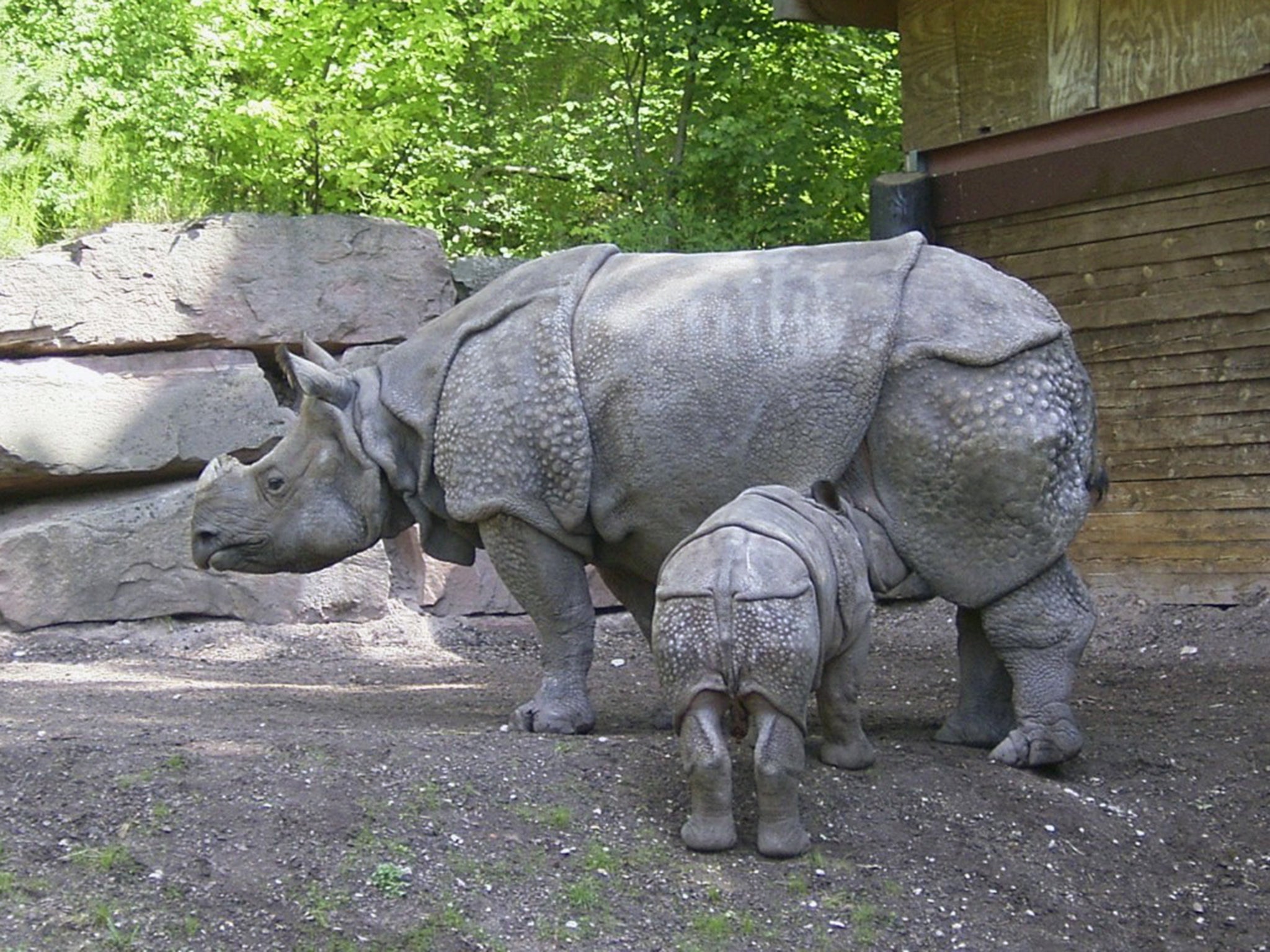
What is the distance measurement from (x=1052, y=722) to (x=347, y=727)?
2.63m

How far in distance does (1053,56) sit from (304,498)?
193 inches

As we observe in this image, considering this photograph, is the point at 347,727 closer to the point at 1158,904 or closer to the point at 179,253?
the point at 1158,904

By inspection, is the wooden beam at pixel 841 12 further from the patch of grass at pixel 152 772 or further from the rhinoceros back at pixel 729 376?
the patch of grass at pixel 152 772

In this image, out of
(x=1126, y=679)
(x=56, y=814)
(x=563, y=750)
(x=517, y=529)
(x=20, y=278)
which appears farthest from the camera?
(x=20, y=278)

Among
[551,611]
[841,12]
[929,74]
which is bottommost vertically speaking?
[551,611]

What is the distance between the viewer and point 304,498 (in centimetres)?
706

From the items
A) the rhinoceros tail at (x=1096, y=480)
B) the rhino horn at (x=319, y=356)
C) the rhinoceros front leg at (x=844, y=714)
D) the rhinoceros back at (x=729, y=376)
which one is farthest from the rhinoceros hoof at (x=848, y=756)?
the rhino horn at (x=319, y=356)

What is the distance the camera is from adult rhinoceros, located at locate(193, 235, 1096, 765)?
20.2ft

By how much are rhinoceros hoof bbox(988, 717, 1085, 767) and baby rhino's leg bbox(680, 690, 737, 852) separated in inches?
53.7

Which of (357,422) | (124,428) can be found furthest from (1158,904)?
(124,428)

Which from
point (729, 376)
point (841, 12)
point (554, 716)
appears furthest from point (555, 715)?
point (841, 12)

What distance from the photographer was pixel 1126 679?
28.2ft

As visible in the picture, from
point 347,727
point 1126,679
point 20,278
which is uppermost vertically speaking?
point 20,278

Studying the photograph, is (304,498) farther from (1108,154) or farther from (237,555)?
(1108,154)
